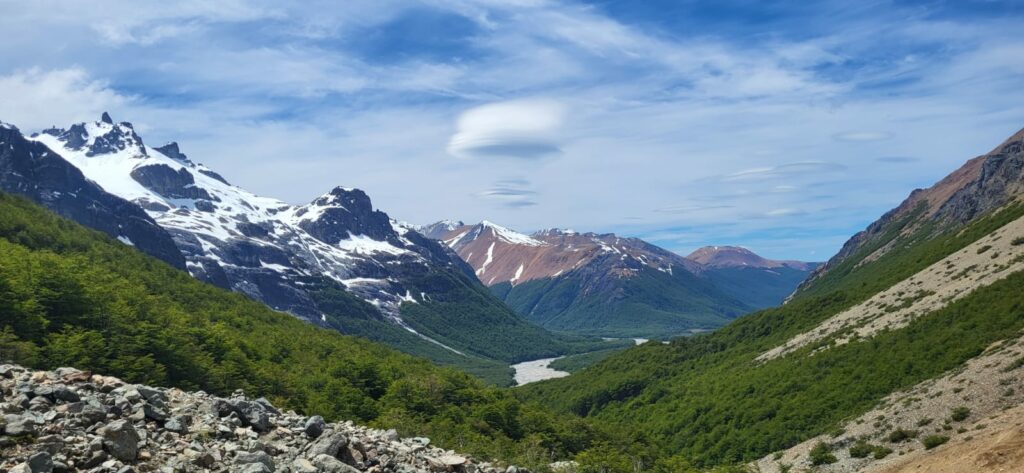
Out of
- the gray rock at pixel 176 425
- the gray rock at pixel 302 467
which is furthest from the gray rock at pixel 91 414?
the gray rock at pixel 302 467

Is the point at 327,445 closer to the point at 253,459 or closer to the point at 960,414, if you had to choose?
the point at 253,459

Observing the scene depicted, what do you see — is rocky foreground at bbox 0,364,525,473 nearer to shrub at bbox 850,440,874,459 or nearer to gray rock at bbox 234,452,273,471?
gray rock at bbox 234,452,273,471

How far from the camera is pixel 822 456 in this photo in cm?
7044

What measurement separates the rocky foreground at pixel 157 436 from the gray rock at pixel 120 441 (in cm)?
3

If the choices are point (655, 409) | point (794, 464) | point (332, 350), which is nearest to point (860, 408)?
point (794, 464)

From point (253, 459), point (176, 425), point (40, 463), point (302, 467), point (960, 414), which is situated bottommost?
point (960, 414)

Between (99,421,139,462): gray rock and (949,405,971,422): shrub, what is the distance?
72.9 meters

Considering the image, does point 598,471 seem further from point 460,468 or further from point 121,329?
point 121,329

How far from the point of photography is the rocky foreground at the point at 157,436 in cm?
1992

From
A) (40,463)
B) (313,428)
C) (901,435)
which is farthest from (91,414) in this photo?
(901,435)

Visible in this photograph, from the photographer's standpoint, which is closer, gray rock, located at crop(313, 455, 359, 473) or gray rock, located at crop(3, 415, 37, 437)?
gray rock, located at crop(3, 415, 37, 437)

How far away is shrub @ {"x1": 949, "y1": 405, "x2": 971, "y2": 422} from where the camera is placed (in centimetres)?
6247

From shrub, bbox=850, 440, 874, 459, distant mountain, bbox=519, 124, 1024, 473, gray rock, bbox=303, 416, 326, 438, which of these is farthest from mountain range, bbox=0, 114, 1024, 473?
gray rock, bbox=303, 416, 326, 438

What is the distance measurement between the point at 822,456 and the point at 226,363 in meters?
67.4
